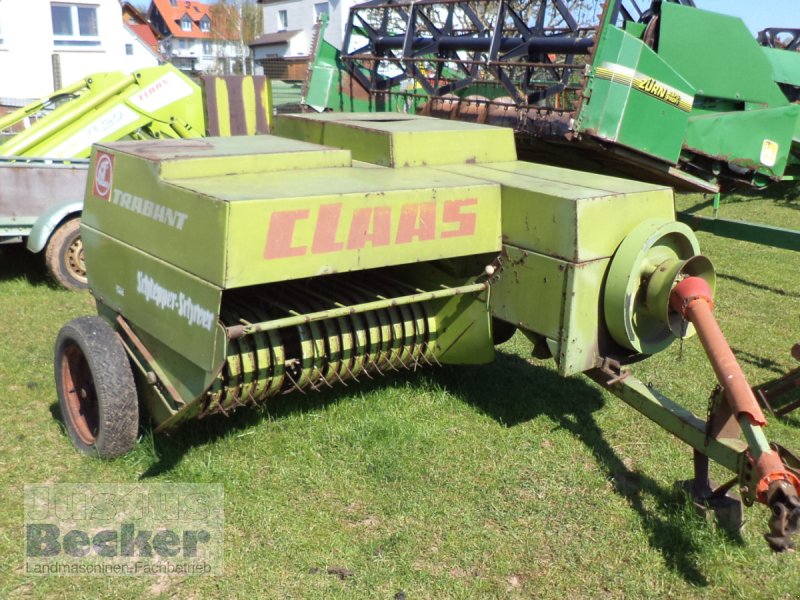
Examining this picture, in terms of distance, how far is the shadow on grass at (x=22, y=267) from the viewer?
6.36 metres

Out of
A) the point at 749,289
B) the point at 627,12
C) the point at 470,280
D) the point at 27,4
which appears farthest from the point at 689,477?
the point at 27,4

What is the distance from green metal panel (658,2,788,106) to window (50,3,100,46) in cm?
1990

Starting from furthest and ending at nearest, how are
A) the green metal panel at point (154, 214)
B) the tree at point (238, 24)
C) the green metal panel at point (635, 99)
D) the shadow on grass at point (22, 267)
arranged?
the tree at point (238, 24), the shadow on grass at point (22, 267), the green metal panel at point (635, 99), the green metal panel at point (154, 214)

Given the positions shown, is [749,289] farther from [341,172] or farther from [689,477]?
[341,172]

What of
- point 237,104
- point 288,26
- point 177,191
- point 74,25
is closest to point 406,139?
point 177,191

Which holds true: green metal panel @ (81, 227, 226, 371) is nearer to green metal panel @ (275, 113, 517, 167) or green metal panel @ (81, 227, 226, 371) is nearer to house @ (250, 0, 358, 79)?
green metal panel @ (275, 113, 517, 167)

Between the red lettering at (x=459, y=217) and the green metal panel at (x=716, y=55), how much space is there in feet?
9.04

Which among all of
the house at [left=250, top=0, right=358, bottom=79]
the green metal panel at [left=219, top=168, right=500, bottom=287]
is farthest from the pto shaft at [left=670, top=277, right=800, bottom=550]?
the house at [left=250, top=0, right=358, bottom=79]

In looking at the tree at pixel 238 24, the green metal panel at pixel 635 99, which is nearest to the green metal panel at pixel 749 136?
the green metal panel at pixel 635 99

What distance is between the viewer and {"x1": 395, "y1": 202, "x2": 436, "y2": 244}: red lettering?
316 centimetres

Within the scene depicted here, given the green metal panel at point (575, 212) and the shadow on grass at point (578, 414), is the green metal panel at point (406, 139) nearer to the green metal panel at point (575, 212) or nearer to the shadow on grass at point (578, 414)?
the green metal panel at point (575, 212)

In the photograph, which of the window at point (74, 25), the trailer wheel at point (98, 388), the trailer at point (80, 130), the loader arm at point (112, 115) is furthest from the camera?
the window at point (74, 25)

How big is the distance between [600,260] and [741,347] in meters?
2.49

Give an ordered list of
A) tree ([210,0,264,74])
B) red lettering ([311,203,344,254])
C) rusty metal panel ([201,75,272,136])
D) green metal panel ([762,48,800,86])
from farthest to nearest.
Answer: tree ([210,0,264,74])
rusty metal panel ([201,75,272,136])
green metal panel ([762,48,800,86])
red lettering ([311,203,344,254])
